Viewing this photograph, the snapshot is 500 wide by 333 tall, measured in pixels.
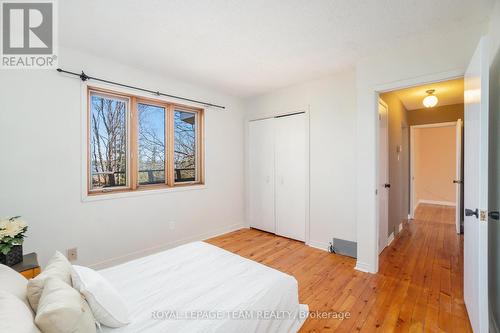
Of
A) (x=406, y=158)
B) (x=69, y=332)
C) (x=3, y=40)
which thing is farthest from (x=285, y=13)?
(x=406, y=158)

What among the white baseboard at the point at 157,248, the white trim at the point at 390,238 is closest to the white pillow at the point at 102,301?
the white baseboard at the point at 157,248

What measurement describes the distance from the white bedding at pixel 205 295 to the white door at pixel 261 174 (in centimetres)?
224

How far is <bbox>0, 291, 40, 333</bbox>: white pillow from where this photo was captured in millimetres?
792

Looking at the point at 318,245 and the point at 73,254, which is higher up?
the point at 73,254

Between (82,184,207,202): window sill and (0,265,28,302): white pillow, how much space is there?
137 centimetres

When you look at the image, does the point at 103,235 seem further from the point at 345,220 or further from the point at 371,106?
the point at 371,106

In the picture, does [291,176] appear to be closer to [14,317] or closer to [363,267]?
[363,267]

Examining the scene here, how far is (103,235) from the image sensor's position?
267 centimetres

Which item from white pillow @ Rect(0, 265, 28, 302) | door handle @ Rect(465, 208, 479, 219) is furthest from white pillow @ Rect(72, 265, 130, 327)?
door handle @ Rect(465, 208, 479, 219)

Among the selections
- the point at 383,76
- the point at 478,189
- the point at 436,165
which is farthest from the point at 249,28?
the point at 436,165

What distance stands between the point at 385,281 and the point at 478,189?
1.45m

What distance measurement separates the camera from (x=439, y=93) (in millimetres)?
3797

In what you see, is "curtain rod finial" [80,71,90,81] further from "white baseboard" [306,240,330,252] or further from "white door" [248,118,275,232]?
"white baseboard" [306,240,330,252]

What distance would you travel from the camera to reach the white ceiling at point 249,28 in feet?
5.88
